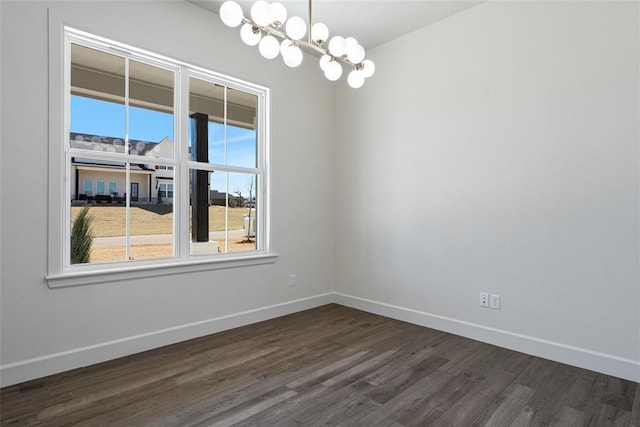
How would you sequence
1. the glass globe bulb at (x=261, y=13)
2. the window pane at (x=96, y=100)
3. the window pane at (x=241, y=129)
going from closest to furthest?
the glass globe bulb at (x=261, y=13), the window pane at (x=96, y=100), the window pane at (x=241, y=129)

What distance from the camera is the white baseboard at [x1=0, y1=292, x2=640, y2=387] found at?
2.41 m

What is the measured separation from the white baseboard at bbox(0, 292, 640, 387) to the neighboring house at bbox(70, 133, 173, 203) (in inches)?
43.6

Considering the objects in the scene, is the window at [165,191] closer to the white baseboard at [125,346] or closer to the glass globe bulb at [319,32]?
the white baseboard at [125,346]

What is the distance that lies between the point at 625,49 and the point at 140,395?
12.6 feet

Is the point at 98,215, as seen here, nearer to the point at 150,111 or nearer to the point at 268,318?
the point at 150,111


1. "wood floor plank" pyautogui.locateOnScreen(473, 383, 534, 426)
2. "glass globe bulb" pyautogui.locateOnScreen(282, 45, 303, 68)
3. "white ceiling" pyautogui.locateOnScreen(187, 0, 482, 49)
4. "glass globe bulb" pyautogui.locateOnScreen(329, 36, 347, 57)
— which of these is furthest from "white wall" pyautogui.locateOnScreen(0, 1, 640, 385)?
"glass globe bulb" pyautogui.locateOnScreen(329, 36, 347, 57)

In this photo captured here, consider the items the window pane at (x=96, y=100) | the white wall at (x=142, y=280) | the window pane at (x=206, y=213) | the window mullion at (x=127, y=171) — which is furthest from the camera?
the window pane at (x=206, y=213)

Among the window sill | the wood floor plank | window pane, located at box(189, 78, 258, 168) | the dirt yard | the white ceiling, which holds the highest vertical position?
the white ceiling

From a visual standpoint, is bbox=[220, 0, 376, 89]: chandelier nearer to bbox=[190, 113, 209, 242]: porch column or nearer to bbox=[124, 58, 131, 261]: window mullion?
bbox=[124, 58, 131, 261]: window mullion

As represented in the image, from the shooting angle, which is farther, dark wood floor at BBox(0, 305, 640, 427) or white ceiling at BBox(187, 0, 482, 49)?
white ceiling at BBox(187, 0, 482, 49)

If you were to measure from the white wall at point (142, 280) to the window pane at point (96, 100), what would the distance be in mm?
217

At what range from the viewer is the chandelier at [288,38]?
184 cm

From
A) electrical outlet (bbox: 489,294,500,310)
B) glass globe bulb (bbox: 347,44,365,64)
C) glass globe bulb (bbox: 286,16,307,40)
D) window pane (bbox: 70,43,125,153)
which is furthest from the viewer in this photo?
electrical outlet (bbox: 489,294,500,310)

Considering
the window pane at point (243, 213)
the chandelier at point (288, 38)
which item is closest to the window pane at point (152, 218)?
the window pane at point (243, 213)
